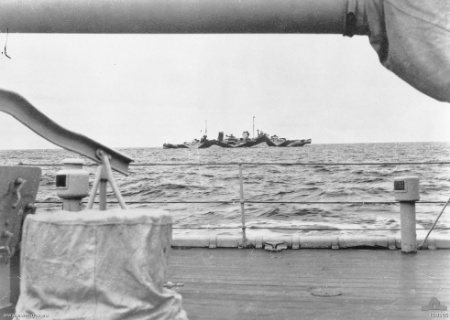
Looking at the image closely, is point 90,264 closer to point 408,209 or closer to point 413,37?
point 413,37

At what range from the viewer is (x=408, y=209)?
505 centimetres

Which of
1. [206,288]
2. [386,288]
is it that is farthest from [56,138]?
[386,288]

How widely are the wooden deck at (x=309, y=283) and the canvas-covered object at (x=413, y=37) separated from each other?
164 centimetres

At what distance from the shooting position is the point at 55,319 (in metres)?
1.96

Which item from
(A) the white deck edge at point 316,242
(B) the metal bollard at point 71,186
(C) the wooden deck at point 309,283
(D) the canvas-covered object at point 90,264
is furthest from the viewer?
(A) the white deck edge at point 316,242

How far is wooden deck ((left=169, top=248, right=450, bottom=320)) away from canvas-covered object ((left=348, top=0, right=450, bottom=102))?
64.6 inches

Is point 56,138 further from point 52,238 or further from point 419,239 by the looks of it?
point 419,239

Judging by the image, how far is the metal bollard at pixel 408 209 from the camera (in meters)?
4.99

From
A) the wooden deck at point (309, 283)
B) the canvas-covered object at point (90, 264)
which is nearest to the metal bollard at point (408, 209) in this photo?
the wooden deck at point (309, 283)

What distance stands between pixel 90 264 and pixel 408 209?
3.78 meters

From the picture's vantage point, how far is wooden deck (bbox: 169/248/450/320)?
116 inches

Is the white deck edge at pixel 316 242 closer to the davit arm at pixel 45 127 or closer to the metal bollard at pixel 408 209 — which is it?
the metal bollard at pixel 408 209

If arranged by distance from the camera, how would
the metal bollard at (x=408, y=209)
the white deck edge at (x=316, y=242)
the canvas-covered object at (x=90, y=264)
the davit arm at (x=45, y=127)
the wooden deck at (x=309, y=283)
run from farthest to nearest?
the white deck edge at (x=316, y=242)
the metal bollard at (x=408, y=209)
the wooden deck at (x=309, y=283)
the canvas-covered object at (x=90, y=264)
the davit arm at (x=45, y=127)

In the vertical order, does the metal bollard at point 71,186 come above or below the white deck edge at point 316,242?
above
